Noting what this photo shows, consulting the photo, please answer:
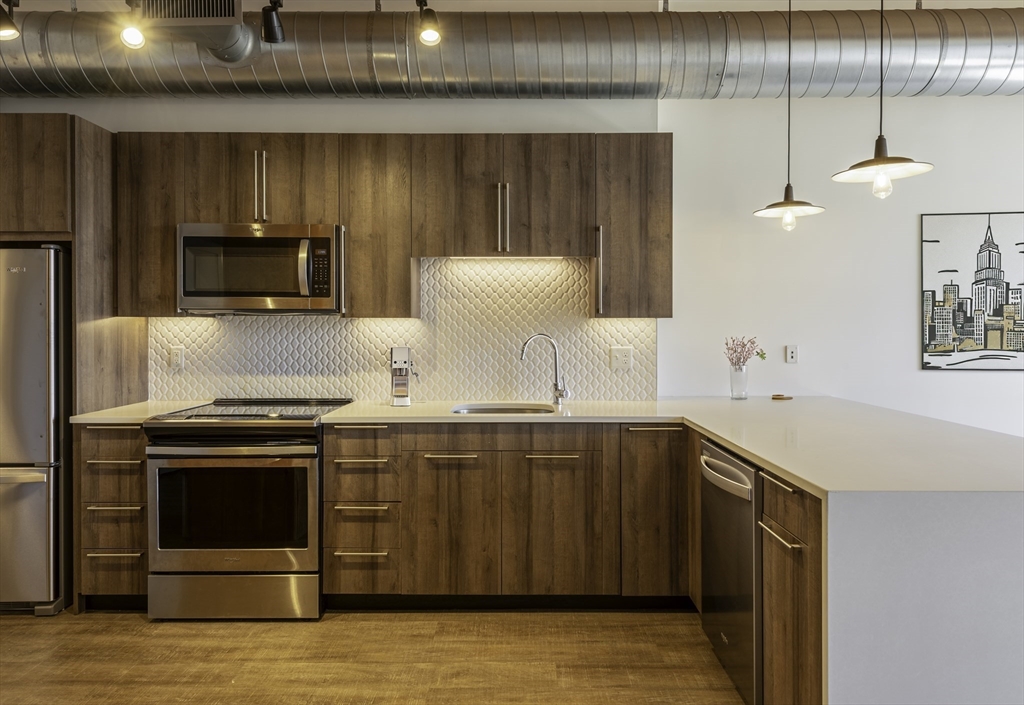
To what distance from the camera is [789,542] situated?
6.31ft

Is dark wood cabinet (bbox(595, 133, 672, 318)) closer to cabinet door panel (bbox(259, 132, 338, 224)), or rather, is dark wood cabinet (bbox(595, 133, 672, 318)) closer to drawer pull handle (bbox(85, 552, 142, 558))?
cabinet door panel (bbox(259, 132, 338, 224))

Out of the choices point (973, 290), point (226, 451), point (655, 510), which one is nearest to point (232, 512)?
point (226, 451)

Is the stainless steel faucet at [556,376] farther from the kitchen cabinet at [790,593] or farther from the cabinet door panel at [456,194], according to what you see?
the kitchen cabinet at [790,593]

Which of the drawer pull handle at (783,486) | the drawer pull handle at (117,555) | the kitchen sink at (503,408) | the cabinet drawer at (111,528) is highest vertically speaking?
the kitchen sink at (503,408)

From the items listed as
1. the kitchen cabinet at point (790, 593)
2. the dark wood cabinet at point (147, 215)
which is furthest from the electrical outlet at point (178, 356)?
the kitchen cabinet at point (790, 593)

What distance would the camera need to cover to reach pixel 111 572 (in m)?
3.21

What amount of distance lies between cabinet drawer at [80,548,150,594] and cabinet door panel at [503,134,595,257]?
2.37 metres

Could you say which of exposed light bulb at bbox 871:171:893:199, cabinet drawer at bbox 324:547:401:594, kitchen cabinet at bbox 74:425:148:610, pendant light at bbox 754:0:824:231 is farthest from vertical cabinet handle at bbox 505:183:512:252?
kitchen cabinet at bbox 74:425:148:610

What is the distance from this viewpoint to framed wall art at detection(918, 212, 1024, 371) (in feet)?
12.5

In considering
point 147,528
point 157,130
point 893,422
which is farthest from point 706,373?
point 157,130

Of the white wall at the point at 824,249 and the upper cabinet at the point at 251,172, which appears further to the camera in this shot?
the white wall at the point at 824,249

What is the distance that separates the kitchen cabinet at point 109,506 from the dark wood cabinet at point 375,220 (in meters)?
1.24

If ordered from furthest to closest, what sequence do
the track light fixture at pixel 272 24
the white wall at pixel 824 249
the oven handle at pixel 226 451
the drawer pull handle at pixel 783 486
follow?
the white wall at pixel 824 249
the oven handle at pixel 226 451
the track light fixture at pixel 272 24
the drawer pull handle at pixel 783 486

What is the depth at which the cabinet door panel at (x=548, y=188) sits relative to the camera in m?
3.52
